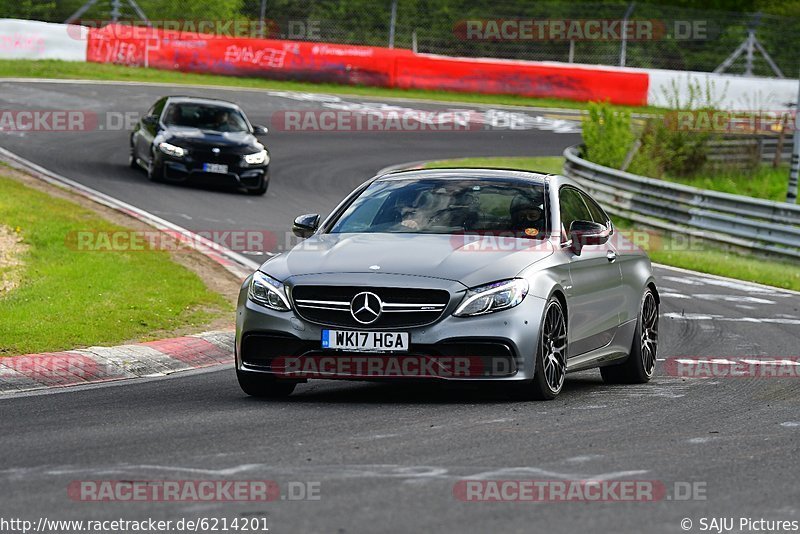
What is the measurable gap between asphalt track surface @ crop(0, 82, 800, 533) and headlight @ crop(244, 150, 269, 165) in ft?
41.6

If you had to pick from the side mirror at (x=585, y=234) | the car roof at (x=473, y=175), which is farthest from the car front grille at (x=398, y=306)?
the car roof at (x=473, y=175)

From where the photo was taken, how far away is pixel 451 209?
992cm

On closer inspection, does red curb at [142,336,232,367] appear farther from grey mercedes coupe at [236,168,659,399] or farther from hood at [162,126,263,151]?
hood at [162,126,263,151]

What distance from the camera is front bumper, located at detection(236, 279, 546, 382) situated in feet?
28.5

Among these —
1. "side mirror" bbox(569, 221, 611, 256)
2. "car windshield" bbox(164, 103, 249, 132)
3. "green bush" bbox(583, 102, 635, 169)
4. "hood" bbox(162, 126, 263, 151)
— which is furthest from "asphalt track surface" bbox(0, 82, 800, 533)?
"green bush" bbox(583, 102, 635, 169)

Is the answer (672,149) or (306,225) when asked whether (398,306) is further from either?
(672,149)

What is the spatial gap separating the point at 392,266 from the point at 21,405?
2.41m

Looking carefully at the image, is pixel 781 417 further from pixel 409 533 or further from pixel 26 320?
pixel 26 320

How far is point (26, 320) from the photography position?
39.3 feet

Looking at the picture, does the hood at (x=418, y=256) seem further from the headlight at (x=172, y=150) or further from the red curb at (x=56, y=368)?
the headlight at (x=172, y=150)

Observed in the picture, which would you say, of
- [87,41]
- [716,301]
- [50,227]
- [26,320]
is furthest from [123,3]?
[26,320]

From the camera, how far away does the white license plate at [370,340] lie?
28.5 ft

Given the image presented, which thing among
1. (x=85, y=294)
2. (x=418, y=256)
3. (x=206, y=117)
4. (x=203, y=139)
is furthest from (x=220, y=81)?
(x=418, y=256)

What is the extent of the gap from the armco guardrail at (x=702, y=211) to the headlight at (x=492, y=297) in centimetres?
1394
